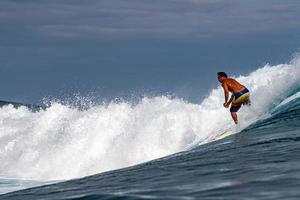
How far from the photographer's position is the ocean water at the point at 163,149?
8.66m

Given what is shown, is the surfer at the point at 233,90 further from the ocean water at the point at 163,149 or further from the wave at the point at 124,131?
the wave at the point at 124,131

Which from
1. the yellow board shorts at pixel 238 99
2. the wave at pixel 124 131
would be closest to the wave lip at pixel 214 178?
the yellow board shorts at pixel 238 99

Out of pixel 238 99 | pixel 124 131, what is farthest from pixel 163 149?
pixel 238 99

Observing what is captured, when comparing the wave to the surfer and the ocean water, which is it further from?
the surfer

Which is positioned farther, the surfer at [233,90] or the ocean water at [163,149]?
the surfer at [233,90]

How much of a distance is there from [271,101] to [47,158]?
8946 mm

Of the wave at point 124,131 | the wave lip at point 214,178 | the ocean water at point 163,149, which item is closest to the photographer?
the wave lip at point 214,178

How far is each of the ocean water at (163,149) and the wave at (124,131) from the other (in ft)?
0.14

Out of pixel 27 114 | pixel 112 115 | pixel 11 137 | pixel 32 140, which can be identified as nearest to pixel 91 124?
pixel 112 115

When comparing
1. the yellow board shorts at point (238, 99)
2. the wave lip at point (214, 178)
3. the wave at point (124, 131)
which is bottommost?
the wave lip at point (214, 178)

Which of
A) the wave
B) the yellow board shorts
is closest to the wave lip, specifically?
the yellow board shorts

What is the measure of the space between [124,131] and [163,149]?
9.84 ft

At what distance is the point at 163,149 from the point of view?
2234cm

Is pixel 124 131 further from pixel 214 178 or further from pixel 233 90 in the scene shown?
pixel 214 178
